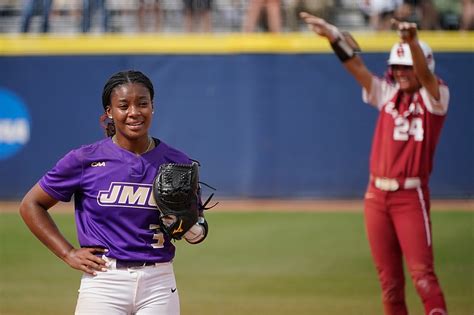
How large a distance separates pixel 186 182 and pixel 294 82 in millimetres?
10186

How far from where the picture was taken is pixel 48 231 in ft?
15.1

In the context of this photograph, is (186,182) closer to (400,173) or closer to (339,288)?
(400,173)

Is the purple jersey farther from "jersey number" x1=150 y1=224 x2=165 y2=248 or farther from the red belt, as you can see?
the red belt

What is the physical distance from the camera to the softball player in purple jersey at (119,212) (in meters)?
4.45

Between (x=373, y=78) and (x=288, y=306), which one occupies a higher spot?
(x=373, y=78)

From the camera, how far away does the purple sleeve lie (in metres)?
4.58

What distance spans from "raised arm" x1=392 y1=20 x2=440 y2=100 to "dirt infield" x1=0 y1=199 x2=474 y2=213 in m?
7.24

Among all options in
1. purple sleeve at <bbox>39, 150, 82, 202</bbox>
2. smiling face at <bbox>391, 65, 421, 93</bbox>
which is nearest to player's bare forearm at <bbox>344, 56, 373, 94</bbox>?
smiling face at <bbox>391, 65, 421, 93</bbox>

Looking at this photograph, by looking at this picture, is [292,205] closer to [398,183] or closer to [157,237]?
[398,183]

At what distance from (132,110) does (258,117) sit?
9904 millimetres

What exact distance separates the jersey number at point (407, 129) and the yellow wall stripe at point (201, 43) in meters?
7.74

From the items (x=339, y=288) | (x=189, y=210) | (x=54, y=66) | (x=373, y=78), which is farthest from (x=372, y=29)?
(x=189, y=210)

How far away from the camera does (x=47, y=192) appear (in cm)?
462

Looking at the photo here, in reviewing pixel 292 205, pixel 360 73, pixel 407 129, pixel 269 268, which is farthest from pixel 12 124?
pixel 407 129
